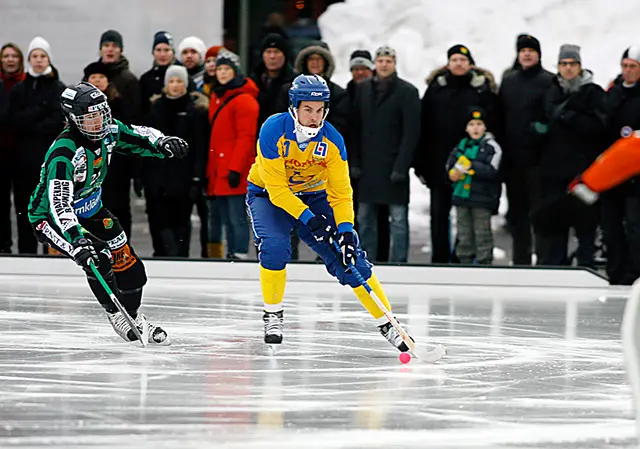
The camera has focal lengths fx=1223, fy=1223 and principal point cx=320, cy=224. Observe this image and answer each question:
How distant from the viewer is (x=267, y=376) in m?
5.28

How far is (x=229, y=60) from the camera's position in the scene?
9156 mm

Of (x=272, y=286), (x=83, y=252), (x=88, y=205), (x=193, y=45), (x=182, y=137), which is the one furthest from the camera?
(x=193, y=45)

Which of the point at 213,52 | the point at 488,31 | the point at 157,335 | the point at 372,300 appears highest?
the point at 488,31

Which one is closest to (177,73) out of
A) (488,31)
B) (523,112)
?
(523,112)

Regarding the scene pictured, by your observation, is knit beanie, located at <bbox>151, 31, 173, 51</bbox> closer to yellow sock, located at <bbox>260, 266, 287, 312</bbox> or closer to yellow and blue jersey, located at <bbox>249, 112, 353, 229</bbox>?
yellow and blue jersey, located at <bbox>249, 112, 353, 229</bbox>

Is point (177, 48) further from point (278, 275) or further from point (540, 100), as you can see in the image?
point (278, 275)

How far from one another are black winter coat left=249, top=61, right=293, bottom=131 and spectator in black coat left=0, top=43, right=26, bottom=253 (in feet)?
6.19

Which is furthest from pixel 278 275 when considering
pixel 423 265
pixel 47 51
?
pixel 47 51

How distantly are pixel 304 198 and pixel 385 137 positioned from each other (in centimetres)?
321

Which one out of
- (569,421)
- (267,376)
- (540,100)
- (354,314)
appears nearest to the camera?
(569,421)

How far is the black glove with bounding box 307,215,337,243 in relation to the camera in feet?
18.9

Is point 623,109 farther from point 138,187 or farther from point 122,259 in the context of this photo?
point 122,259

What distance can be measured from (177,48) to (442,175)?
2511 millimetres

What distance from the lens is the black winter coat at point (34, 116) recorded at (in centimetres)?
927
